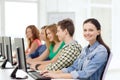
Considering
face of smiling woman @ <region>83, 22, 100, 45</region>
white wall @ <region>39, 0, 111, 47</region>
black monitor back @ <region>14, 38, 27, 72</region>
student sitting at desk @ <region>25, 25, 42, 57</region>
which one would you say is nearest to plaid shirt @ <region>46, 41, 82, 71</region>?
face of smiling woman @ <region>83, 22, 100, 45</region>

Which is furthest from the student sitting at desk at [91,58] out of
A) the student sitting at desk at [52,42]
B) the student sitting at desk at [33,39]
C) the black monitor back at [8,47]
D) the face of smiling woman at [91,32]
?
the student sitting at desk at [33,39]

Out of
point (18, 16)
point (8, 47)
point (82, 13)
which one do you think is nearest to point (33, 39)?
point (8, 47)

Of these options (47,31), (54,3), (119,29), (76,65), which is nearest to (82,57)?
(76,65)

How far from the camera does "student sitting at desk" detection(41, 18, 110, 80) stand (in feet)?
7.56

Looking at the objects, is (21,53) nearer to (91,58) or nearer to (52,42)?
(91,58)

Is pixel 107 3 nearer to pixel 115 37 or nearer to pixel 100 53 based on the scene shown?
pixel 115 37

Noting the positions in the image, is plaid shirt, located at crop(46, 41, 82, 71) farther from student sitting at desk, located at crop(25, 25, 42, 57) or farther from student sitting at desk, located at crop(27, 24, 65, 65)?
student sitting at desk, located at crop(25, 25, 42, 57)

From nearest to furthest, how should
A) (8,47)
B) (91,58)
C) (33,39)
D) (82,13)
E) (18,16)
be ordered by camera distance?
(91,58) → (8,47) → (33,39) → (82,13) → (18,16)

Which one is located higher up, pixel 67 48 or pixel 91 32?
pixel 91 32

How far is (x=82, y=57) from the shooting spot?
2539mm

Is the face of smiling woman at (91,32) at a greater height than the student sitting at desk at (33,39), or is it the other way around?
the face of smiling woman at (91,32)

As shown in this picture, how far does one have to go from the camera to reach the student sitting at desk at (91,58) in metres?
2.30

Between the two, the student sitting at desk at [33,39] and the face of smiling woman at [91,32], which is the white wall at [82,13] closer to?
the student sitting at desk at [33,39]

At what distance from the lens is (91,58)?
2357mm
